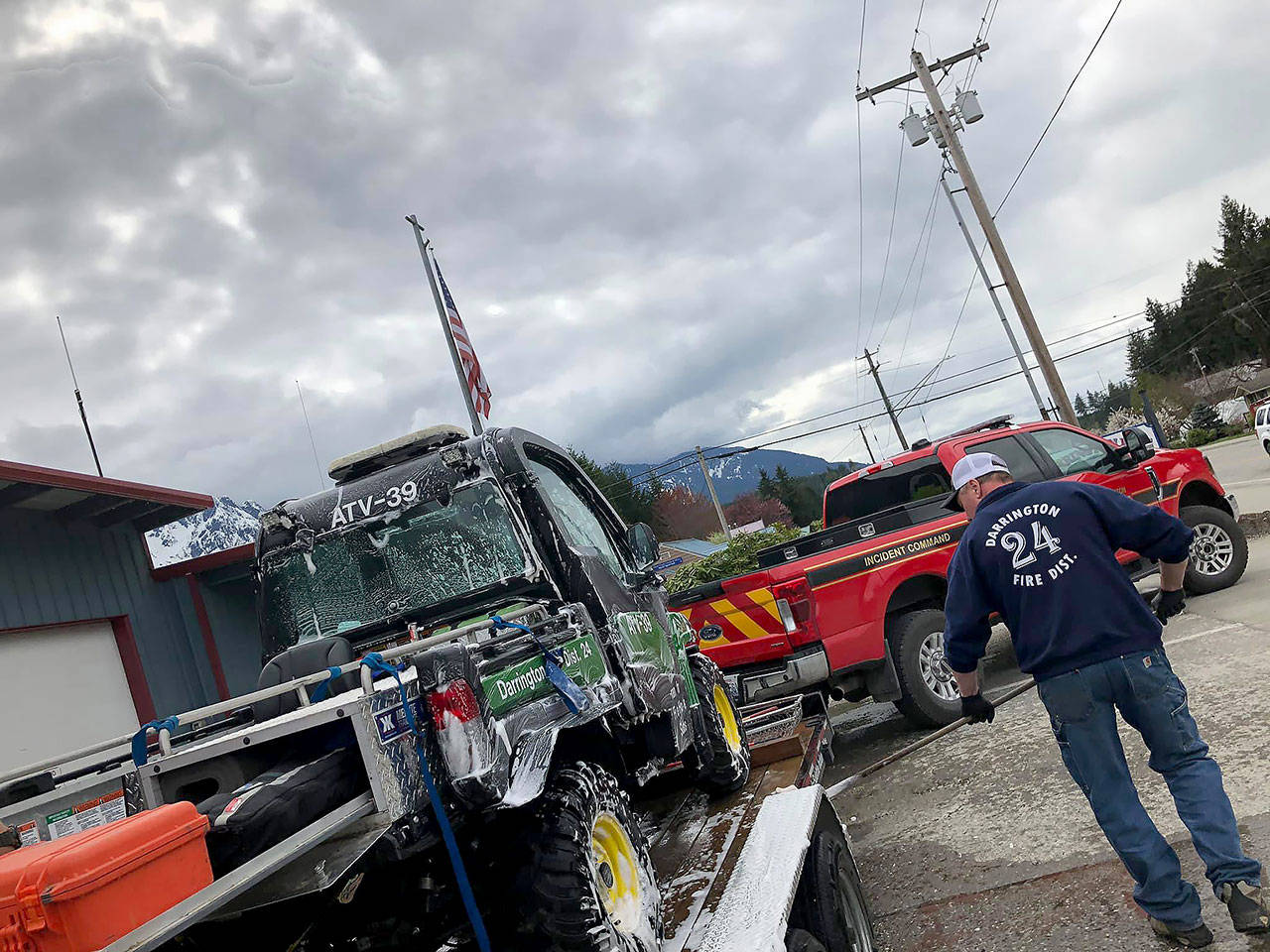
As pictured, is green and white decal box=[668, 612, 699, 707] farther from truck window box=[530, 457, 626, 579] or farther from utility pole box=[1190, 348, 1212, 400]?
utility pole box=[1190, 348, 1212, 400]

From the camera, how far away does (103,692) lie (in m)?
8.98

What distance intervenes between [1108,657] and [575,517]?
2.47m

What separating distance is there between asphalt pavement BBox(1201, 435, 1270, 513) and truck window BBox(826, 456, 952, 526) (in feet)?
26.7

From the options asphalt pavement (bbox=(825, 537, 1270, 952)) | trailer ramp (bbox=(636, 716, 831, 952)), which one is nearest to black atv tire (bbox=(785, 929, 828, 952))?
trailer ramp (bbox=(636, 716, 831, 952))

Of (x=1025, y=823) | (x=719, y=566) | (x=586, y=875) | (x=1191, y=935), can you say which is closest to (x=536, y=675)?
(x=586, y=875)

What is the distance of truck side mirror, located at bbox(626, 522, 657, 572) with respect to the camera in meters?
5.50

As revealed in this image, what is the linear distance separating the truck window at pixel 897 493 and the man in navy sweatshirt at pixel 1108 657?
408 centimetres

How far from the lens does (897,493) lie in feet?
30.1

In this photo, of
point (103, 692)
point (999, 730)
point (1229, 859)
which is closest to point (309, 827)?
point (1229, 859)

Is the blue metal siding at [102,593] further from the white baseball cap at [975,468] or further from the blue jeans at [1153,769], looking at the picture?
the blue jeans at [1153,769]

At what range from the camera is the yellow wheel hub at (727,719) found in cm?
537

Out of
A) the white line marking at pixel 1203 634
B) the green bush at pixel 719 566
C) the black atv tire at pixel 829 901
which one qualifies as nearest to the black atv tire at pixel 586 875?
the black atv tire at pixel 829 901

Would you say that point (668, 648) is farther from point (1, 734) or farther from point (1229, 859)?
point (1, 734)

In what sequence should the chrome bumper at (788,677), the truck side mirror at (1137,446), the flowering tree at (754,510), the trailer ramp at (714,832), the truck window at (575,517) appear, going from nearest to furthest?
the trailer ramp at (714,832), the truck window at (575,517), the chrome bumper at (788,677), the truck side mirror at (1137,446), the flowering tree at (754,510)
